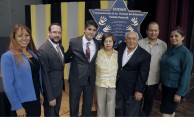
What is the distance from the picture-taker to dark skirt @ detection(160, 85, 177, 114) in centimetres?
239

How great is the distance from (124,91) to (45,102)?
868mm

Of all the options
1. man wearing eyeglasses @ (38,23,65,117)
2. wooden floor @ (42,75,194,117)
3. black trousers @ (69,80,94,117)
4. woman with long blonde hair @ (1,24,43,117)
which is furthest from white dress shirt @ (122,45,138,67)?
wooden floor @ (42,75,194,117)

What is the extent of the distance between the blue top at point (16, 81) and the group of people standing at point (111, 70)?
0.11 m

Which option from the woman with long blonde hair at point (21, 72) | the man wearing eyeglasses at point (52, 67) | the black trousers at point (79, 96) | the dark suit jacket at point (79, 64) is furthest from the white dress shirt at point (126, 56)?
the woman with long blonde hair at point (21, 72)

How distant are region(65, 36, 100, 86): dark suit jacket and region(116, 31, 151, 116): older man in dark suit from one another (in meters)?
0.31

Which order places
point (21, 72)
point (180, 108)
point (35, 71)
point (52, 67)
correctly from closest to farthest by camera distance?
point (21, 72)
point (35, 71)
point (52, 67)
point (180, 108)

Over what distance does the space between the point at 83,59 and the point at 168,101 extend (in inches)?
41.6

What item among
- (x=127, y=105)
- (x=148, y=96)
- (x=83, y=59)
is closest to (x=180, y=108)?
(x=148, y=96)

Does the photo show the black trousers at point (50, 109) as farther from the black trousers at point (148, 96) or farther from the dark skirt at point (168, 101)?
the dark skirt at point (168, 101)

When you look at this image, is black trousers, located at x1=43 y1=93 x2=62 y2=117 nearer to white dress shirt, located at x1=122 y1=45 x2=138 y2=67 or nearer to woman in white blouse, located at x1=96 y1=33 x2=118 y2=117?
woman in white blouse, located at x1=96 y1=33 x2=118 y2=117

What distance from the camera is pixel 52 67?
7.13ft

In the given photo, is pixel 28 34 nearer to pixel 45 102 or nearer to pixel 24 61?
pixel 24 61

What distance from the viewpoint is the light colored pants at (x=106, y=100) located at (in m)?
2.47

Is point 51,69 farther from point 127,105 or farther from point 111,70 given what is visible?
point 127,105
